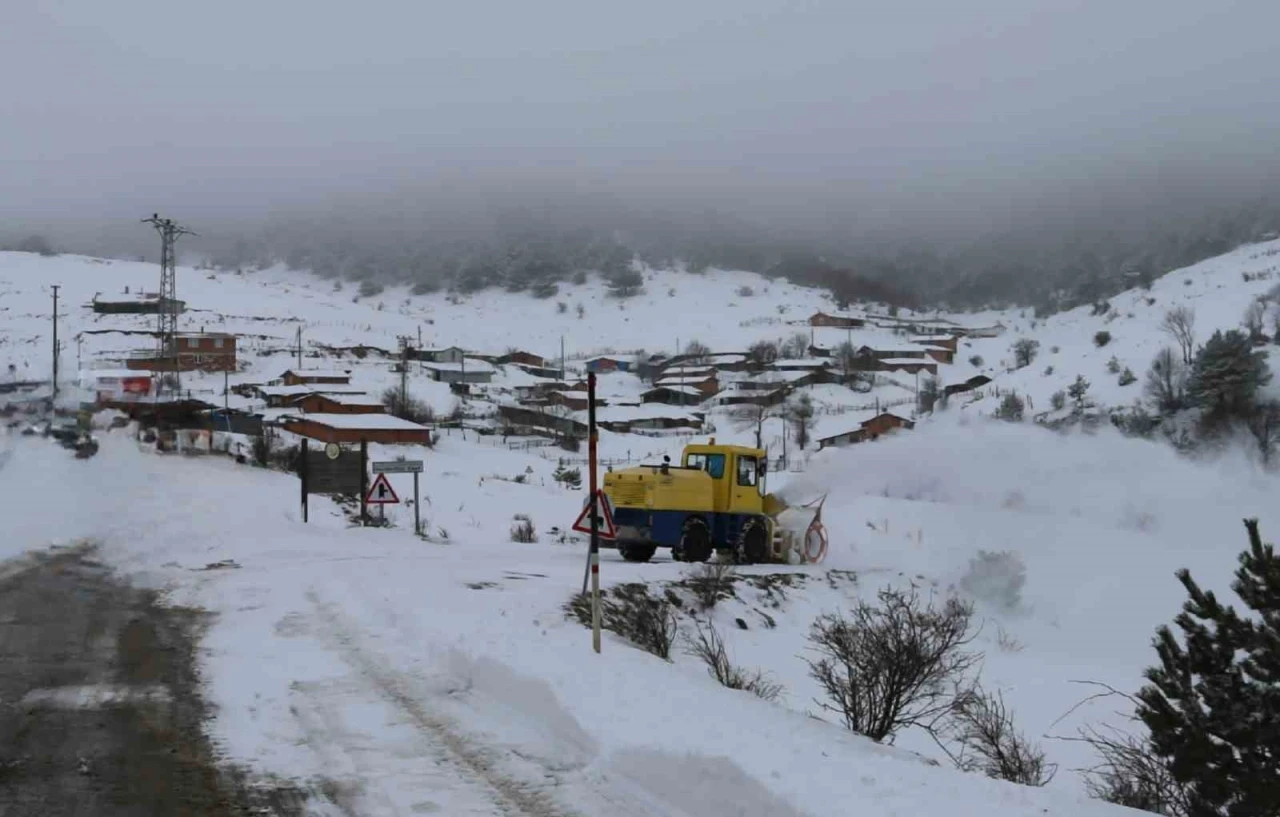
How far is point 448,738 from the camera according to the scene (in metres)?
8.56

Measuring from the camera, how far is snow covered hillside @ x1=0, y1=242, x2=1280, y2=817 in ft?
24.9

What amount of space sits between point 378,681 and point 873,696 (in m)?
4.94

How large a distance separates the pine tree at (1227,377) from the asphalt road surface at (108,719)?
3425 centimetres

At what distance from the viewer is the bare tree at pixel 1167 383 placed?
5178 cm

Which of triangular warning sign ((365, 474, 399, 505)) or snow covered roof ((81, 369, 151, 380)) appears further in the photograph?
snow covered roof ((81, 369, 151, 380))

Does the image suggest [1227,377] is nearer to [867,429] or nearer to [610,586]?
[867,429]

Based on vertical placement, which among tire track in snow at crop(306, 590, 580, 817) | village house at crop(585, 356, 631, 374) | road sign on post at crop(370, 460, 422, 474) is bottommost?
tire track in snow at crop(306, 590, 580, 817)

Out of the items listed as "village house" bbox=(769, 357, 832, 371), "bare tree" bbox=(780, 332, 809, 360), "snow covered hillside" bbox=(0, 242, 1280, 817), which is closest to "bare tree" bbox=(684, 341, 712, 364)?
"bare tree" bbox=(780, 332, 809, 360)

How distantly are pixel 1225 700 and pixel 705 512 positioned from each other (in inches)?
669

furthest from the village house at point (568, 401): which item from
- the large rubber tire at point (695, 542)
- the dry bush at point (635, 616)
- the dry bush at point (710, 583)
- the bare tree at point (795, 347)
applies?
the dry bush at point (635, 616)

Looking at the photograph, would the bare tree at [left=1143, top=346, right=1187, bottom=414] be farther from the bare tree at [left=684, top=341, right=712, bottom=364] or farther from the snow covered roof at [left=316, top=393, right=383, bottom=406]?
the bare tree at [left=684, top=341, right=712, bottom=364]

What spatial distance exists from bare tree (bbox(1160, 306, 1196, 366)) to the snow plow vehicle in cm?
4761

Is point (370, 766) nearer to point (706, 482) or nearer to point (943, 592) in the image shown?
point (706, 482)

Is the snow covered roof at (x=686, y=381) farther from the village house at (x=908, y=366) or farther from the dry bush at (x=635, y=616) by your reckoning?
the dry bush at (x=635, y=616)
